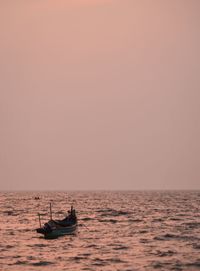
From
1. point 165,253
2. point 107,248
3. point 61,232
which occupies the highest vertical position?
point 61,232

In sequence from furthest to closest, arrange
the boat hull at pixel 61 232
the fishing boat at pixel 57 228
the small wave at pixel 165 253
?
the boat hull at pixel 61 232 < the fishing boat at pixel 57 228 < the small wave at pixel 165 253

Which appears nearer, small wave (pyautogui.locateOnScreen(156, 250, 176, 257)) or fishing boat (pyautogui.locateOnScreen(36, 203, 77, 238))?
small wave (pyautogui.locateOnScreen(156, 250, 176, 257))

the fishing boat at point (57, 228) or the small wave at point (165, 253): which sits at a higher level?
the fishing boat at point (57, 228)

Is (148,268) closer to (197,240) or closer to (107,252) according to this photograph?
(107,252)

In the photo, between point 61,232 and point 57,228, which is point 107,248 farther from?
point 61,232

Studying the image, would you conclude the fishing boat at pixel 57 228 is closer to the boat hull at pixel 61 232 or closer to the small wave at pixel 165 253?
the boat hull at pixel 61 232

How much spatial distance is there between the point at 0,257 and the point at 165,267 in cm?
1231

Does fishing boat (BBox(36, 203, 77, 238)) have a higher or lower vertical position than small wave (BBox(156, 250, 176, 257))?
higher

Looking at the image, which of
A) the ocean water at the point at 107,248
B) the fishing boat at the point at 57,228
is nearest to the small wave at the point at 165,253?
the ocean water at the point at 107,248

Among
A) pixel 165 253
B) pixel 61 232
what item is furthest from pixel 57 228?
pixel 165 253

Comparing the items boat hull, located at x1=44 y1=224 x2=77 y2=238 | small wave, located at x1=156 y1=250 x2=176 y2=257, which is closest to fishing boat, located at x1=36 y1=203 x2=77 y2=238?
boat hull, located at x1=44 y1=224 x2=77 y2=238

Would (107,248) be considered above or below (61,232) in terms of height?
below

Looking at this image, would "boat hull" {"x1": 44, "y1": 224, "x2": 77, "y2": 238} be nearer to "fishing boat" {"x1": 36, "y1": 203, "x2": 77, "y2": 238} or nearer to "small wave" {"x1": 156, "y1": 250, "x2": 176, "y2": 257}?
"fishing boat" {"x1": 36, "y1": 203, "x2": 77, "y2": 238}

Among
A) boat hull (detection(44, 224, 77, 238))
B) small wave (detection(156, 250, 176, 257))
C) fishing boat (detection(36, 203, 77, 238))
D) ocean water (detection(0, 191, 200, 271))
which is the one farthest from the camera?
boat hull (detection(44, 224, 77, 238))
